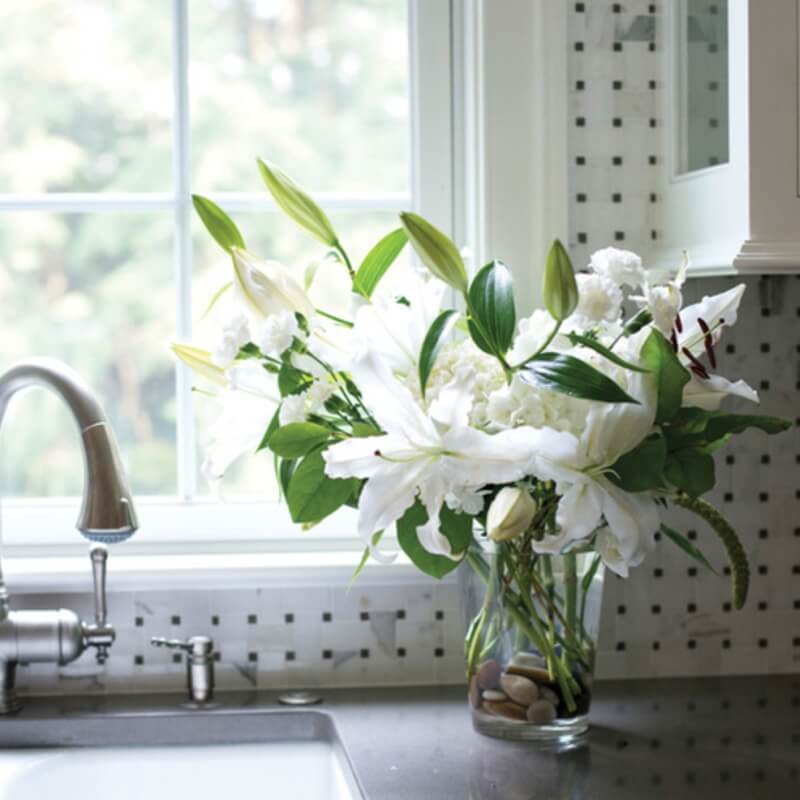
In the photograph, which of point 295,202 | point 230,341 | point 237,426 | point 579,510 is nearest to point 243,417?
point 237,426

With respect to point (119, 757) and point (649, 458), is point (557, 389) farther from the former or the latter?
point (119, 757)

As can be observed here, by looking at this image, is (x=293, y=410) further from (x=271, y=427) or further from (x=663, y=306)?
(x=663, y=306)

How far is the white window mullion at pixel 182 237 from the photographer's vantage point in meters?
1.90

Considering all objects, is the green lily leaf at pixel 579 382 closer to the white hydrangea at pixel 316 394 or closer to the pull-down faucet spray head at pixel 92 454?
the white hydrangea at pixel 316 394

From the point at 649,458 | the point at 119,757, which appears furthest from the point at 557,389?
the point at 119,757

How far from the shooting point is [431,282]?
147cm

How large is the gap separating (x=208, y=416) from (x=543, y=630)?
62 cm

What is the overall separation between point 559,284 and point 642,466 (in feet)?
0.63

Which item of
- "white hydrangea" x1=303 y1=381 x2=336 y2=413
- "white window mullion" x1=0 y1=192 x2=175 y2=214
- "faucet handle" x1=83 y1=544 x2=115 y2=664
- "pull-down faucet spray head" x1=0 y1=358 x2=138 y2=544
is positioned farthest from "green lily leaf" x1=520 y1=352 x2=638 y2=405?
"white window mullion" x1=0 y1=192 x2=175 y2=214

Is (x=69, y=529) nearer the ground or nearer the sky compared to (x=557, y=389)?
nearer the ground

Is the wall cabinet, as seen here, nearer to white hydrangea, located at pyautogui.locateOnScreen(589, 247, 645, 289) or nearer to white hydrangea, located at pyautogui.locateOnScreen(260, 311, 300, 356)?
white hydrangea, located at pyautogui.locateOnScreen(589, 247, 645, 289)

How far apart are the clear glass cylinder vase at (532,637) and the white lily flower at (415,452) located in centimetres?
20

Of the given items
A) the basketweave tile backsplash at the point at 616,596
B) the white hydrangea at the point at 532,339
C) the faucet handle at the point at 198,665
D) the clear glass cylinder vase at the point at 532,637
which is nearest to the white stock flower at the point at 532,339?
the white hydrangea at the point at 532,339

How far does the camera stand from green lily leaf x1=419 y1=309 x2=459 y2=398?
129 cm
